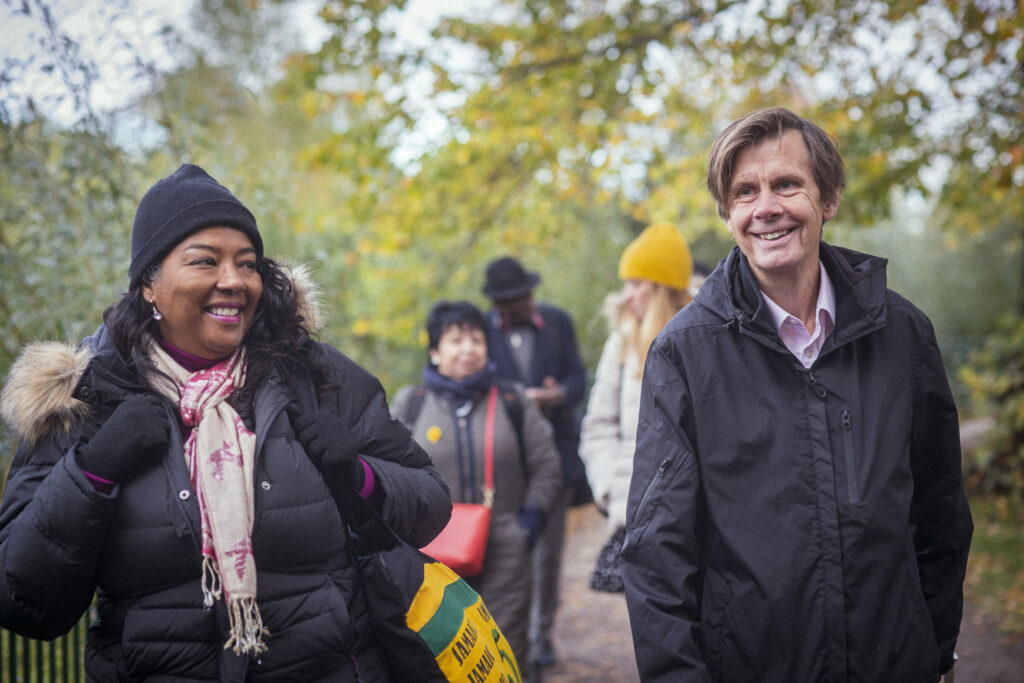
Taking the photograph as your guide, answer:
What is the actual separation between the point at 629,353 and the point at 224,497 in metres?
2.33

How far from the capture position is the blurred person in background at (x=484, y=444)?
14.2 feet

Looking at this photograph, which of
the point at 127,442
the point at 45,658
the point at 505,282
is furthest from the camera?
the point at 505,282

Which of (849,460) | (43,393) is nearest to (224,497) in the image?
(43,393)

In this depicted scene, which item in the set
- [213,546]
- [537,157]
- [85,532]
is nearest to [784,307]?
[213,546]

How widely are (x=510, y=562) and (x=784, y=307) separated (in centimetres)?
243

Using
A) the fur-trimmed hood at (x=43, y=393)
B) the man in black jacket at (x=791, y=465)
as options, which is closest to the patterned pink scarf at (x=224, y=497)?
the fur-trimmed hood at (x=43, y=393)

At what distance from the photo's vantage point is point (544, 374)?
18.9ft

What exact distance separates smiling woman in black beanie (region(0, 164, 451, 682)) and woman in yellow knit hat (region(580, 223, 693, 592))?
5.06 ft

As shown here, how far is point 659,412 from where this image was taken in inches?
90.2

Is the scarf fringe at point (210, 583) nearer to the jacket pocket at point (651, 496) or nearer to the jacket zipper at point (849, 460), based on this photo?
the jacket pocket at point (651, 496)

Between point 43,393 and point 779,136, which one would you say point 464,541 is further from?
point 779,136

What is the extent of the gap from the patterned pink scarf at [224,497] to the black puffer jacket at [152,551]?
0.03m

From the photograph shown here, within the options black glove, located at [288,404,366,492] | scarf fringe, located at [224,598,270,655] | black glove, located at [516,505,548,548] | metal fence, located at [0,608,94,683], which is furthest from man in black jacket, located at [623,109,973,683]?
metal fence, located at [0,608,94,683]

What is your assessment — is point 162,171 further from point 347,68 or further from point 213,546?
point 213,546
